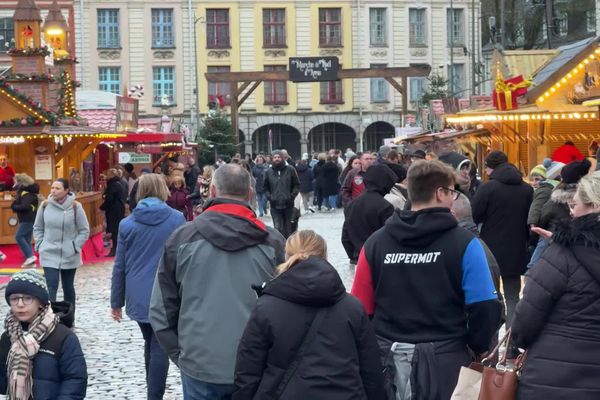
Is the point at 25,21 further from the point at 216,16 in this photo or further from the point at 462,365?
the point at 216,16

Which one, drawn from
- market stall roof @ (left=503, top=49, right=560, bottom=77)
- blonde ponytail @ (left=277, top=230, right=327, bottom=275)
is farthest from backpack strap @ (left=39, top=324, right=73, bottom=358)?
market stall roof @ (left=503, top=49, right=560, bottom=77)

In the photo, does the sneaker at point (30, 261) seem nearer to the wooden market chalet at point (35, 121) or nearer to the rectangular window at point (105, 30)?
the wooden market chalet at point (35, 121)

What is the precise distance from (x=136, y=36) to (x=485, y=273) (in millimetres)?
61532

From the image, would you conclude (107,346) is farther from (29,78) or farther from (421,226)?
(29,78)

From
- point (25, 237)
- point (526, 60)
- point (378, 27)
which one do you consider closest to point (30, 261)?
point (25, 237)

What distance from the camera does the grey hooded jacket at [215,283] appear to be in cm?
647

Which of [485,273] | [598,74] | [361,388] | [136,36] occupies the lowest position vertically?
[361,388]

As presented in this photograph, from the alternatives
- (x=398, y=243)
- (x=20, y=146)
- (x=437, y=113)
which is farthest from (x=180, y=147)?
(x=398, y=243)

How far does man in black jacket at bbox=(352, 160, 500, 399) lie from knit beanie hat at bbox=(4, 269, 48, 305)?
5.04ft

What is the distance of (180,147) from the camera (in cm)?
3828

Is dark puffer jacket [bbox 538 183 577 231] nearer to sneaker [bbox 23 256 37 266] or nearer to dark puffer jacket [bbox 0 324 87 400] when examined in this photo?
dark puffer jacket [bbox 0 324 87 400]

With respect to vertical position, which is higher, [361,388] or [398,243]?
[398,243]

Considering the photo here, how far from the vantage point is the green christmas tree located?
50625mm

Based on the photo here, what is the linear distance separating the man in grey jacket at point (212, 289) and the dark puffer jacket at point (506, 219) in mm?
5152
